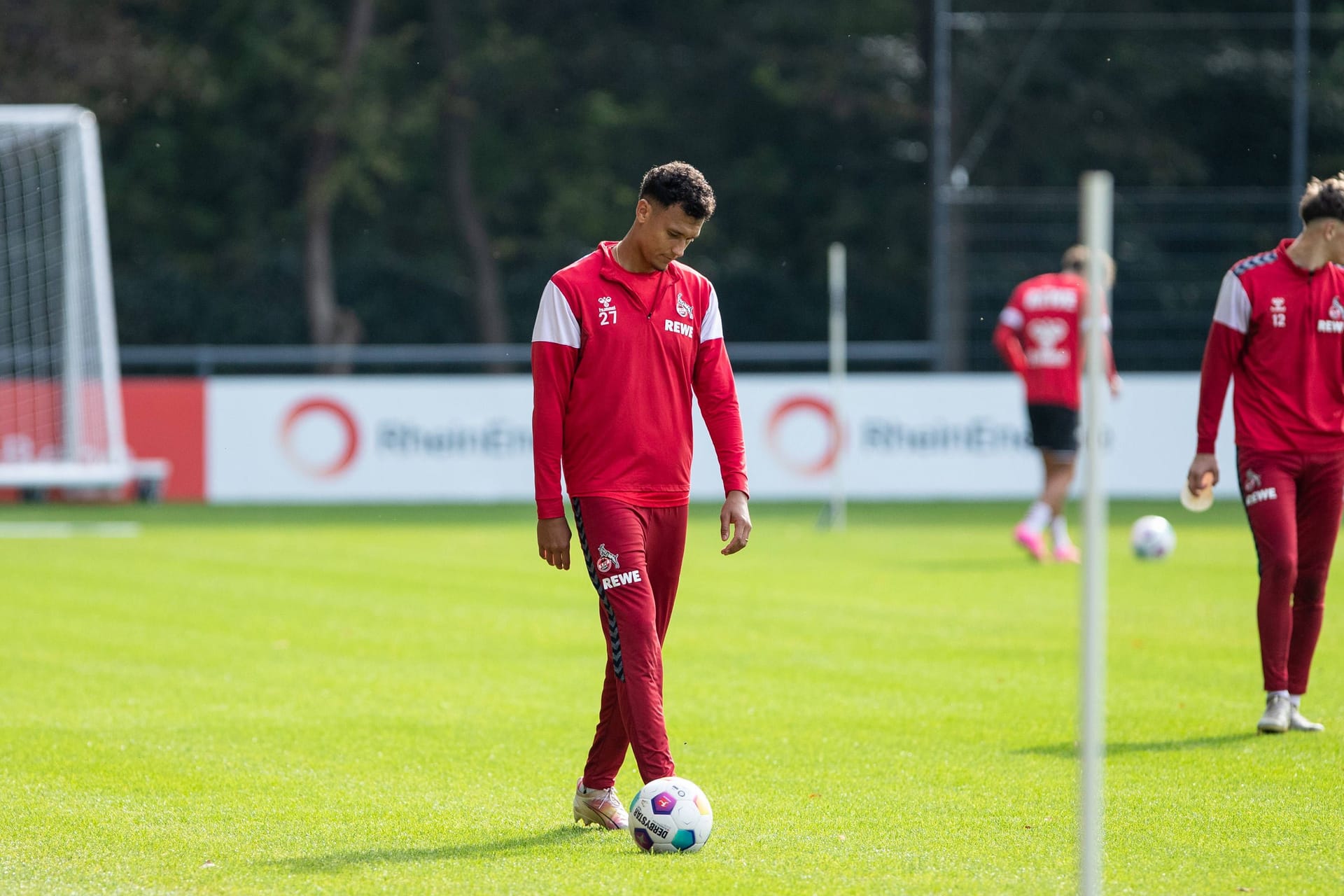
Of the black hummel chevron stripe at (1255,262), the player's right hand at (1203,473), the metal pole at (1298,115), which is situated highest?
the metal pole at (1298,115)

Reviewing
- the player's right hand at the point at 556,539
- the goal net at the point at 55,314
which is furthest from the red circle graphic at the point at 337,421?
the player's right hand at the point at 556,539

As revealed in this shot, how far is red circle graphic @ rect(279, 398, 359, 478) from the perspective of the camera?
2152cm

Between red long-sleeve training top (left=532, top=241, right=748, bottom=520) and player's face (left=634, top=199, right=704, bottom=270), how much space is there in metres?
0.10

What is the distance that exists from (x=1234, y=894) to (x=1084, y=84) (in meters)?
26.0

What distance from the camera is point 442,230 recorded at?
37406 mm

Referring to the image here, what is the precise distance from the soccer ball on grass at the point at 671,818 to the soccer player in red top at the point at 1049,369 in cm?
944

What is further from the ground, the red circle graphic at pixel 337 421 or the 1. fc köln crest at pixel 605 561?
the 1. fc köln crest at pixel 605 561

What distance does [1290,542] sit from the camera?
7.48m

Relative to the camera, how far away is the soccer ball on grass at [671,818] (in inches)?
216

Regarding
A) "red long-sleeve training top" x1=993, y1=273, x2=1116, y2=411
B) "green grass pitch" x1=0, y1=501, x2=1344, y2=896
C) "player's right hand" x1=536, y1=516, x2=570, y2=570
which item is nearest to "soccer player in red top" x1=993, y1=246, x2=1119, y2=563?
"red long-sleeve training top" x1=993, y1=273, x2=1116, y2=411

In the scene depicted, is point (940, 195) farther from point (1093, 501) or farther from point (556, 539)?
point (1093, 501)

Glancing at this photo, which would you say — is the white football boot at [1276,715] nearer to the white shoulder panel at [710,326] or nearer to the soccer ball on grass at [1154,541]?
the white shoulder panel at [710,326]

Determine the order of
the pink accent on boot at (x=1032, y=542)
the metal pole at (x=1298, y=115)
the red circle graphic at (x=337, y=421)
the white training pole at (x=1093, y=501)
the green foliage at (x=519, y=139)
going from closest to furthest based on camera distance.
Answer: the white training pole at (x=1093, y=501)
the pink accent on boot at (x=1032, y=542)
the red circle graphic at (x=337, y=421)
the metal pole at (x=1298, y=115)
the green foliage at (x=519, y=139)

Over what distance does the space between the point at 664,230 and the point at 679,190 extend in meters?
0.13
